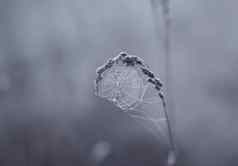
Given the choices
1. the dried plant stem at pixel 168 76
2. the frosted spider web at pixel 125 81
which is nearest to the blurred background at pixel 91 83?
the dried plant stem at pixel 168 76

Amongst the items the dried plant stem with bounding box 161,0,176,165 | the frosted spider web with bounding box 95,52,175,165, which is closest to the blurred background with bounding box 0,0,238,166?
the dried plant stem with bounding box 161,0,176,165

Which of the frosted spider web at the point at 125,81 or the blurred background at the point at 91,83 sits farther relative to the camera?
the blurred background at the point at 91,83

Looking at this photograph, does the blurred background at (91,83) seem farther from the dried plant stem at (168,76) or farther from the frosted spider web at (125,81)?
the frosted spider web at (125,81)

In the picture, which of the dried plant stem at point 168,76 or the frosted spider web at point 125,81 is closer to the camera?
the frosted spider web at point 125,81

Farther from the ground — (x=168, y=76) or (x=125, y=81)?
(x=125, y=81)

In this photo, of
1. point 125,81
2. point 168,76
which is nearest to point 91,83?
point 168,76

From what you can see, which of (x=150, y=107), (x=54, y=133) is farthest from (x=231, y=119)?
(x=54, y=133)

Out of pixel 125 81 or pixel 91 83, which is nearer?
pixel 125 81

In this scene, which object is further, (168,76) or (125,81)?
(168,76)

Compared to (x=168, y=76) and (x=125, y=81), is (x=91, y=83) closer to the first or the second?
(x=168, y=76)

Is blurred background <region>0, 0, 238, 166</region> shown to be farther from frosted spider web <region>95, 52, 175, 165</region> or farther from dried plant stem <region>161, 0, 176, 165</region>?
frosted spider web <region>95, 52, 175, 165</region>
